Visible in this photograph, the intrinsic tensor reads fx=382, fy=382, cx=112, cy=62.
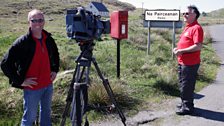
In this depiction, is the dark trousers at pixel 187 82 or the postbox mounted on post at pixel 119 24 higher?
the postbox mounted on post at pixel 119 24

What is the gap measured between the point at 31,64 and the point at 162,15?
816cm

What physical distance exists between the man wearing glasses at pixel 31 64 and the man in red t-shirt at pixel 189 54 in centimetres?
266

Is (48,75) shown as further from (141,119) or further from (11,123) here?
(141,119)

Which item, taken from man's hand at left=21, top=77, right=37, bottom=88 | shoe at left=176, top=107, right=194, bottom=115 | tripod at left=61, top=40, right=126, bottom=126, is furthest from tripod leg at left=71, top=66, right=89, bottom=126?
shoe at left=176, top=107, right=194, bottom=115

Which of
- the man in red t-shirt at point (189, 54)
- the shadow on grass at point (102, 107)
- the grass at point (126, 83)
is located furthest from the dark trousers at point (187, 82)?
the shadow on grass at point (102, 107)

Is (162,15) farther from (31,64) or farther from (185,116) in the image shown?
(31,64)

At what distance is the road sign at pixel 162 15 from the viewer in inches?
470

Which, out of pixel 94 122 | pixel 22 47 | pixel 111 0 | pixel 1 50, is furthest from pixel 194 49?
pixel 111 0

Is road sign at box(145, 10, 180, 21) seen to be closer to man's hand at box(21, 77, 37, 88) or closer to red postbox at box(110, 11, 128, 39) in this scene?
red postbox at box(110, 11, 128, 39)

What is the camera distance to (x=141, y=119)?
21.3 feet

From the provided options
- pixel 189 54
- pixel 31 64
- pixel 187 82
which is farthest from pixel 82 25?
pixel 187 82

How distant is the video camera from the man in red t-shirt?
7.31 feet

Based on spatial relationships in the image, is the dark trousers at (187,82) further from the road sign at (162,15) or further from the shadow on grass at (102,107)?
the road sign at (162,15)

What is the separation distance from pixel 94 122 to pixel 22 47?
218 cm
